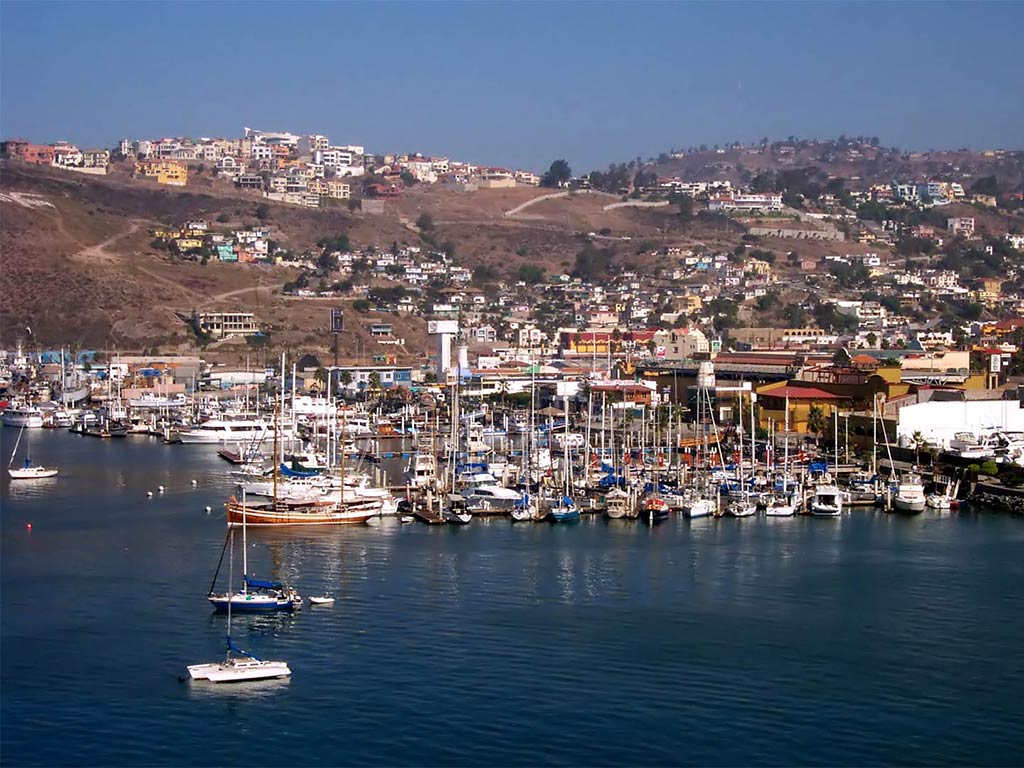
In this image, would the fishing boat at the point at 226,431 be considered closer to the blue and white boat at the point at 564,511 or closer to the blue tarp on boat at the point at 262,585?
the blue and white boat at the point at 564,511

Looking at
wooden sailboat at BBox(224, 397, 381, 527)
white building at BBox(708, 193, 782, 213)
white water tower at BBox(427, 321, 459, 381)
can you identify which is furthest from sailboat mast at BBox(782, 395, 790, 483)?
white building at BBox(708, 193, 782, 213)

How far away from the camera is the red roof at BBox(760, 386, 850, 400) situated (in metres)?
19.7

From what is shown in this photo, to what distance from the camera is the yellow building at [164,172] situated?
51.5m

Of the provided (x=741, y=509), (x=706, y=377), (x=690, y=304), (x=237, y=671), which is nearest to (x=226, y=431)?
(x=706, y=377)

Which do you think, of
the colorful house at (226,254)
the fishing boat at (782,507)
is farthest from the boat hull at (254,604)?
the colorful house at (226,254)

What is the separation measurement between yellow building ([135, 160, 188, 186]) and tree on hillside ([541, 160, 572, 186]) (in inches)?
565

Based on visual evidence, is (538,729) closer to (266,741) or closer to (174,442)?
(266,741)

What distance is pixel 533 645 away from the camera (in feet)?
29.0

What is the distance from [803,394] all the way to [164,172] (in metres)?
36.4

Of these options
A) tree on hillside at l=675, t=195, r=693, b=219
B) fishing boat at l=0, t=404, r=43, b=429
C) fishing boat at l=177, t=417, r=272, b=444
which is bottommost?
fishing boat at l=177, t=417, r=272, b=444

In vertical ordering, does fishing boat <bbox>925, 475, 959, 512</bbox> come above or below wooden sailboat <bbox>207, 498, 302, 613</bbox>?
above

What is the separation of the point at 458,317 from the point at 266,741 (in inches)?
1137

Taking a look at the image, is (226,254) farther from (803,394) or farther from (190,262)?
(803,394)

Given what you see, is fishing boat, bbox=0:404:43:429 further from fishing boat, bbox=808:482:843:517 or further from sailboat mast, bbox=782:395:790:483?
fishing boat, bbox=808:482:843:517
